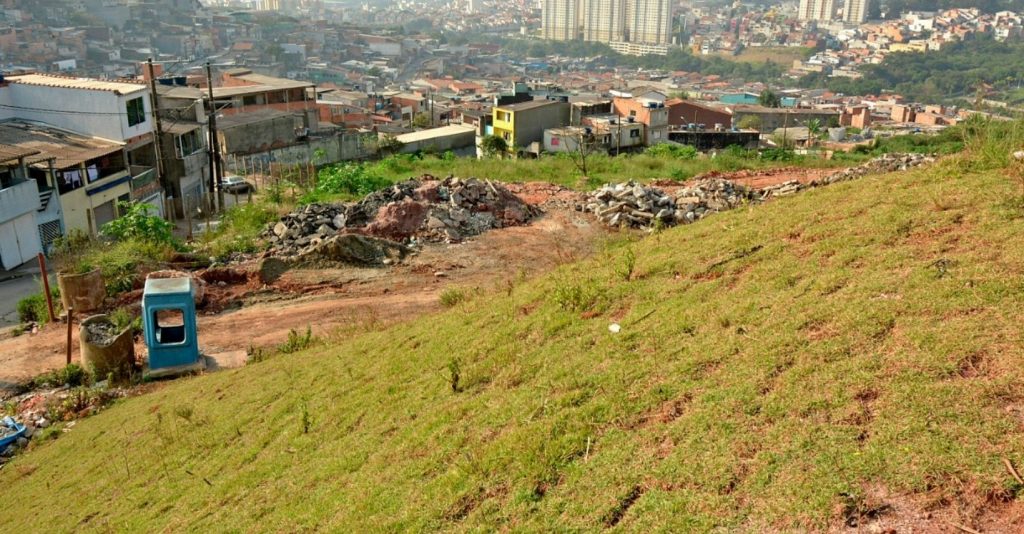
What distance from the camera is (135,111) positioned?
25031mm

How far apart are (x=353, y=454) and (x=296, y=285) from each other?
9.47 meters

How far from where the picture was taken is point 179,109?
3102 centimetres

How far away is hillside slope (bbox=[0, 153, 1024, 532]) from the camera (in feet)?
14.3

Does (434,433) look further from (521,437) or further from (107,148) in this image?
(107,148)

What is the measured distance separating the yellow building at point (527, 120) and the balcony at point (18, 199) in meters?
24.7

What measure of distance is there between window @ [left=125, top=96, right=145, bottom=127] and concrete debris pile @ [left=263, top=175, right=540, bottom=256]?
9.70m

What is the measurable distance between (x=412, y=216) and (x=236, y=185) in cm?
1540

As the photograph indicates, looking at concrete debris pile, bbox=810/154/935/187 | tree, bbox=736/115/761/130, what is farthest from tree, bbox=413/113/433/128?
concrete debris pile, bbox=810/154/935/187

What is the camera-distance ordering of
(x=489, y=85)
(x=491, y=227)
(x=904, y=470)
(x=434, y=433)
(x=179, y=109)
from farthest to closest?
1. (x=489, y=85)
2. (x=179, y=109)
3. (x=491, y=227)
4. (x=434, y=433)
5. (x=904, y=470)

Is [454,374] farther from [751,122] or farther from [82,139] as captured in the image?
[751,122]

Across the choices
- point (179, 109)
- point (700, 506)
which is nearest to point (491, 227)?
point (700, 506)

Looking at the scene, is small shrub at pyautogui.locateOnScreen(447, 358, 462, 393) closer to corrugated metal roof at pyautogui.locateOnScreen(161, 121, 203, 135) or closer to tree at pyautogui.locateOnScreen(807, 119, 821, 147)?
corrugated metal roof at pyautogui.locateOnScreen(161, 121, 203, 135)

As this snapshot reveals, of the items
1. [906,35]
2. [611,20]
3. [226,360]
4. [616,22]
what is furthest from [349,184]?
[611,20]

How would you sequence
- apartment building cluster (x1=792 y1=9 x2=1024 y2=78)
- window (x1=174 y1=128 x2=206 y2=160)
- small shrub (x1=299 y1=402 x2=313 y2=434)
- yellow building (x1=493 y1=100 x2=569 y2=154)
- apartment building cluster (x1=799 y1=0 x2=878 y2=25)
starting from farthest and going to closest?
apartment building cluster (x1=799 y1=0 x2=878 y2=25) → apartment building cluster (x1=792 y1=9 x2=1024 y2=78) → yellow building (x1=493 y1=100 x2=569 y2=154) → window (x1=174 y1=128 x2=206 y2=160) → small shrub (x1=299 y1=402 x2=313 y2=434)
